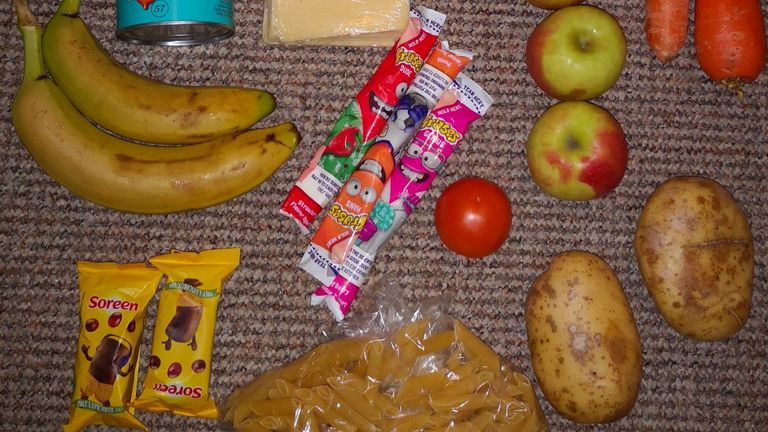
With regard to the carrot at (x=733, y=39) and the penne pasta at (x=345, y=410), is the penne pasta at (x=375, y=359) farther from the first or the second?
the carrot at (x=733, y=39)

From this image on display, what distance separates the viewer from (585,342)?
2.57 ft

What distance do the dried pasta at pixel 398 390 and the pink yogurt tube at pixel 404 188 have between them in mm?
70

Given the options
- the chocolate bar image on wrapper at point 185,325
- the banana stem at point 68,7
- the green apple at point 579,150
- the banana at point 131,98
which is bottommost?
the chocolate bar image on wrapper at point 185,325

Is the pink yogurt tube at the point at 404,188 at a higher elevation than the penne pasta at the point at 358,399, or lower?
higher

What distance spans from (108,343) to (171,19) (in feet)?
1.47

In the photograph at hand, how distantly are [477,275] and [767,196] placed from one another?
461 millimetres

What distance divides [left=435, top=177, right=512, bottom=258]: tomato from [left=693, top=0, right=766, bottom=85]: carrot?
14.5 inches

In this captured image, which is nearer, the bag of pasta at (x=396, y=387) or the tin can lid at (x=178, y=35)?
the bag of pasta at (x=396, y=387)

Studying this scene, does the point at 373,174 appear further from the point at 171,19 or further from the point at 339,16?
the point at 171,19

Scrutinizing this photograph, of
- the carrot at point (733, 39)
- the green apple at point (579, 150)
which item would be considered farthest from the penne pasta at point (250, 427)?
the carrot at point (733, 39)

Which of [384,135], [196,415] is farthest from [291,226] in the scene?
[196,415]

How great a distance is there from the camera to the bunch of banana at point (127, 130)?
0.78 m

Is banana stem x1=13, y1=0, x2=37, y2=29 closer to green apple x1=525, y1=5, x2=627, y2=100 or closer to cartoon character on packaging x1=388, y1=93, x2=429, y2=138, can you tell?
cartoon character on packaging x1=388, y1=93, x2=429, y2=138

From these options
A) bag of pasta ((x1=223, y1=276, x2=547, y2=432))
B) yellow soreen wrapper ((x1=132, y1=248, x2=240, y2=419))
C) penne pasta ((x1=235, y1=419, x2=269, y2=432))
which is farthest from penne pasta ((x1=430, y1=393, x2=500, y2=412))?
yellow soreen wrapper ((x1=132, y1=248, x2=240, y2=419))
